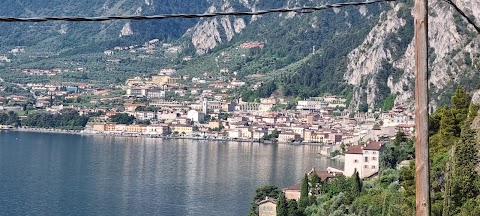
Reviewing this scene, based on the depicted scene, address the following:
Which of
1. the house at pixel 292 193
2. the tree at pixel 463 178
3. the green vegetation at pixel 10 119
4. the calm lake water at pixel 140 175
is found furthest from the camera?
the green vegetation at pixel 10 119

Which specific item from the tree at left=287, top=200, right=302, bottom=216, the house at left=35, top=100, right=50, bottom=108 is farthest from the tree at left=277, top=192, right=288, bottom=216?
the house at left=35, top=100, right=50, bottom=108

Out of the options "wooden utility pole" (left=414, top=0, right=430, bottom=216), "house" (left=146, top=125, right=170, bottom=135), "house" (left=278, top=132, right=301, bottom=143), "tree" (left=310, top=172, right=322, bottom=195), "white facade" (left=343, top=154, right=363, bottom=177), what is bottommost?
"tree" (left=310, top=172, right=322, bottom=195)

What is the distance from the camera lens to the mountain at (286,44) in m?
32.9

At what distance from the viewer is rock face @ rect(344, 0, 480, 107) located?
3023 cm

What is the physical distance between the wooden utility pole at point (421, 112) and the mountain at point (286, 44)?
13.1m

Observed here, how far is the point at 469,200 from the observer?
530 cm

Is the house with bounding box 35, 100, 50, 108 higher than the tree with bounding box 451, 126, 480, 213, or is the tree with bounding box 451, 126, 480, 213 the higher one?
the house with bounding box 35, 100, 50, 108

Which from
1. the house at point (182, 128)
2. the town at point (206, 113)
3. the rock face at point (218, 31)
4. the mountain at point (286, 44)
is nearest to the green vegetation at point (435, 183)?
the mountain at point (286, 44)

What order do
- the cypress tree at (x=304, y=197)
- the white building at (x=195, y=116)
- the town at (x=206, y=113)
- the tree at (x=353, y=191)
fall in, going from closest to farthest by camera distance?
the tree at (x=353, y=191) → the cypress tree at (x=304, y=197) → the town at (x=206, y=113) → the white building at (x=195, y=116)

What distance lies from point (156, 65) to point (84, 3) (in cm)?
2727

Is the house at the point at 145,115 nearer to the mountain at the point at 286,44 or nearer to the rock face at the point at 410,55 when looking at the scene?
the mountain at the point at 286,44

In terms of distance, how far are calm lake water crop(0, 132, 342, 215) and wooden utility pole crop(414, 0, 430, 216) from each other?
14.1m

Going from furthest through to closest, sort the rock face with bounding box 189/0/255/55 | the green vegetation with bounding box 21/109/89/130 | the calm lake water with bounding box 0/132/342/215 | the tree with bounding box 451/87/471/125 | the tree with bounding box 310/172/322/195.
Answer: the rock face with bounding box 189/0/255/55 → the green vegetation with bounding box 21/109/89/130 → the calm lake water with bounding box 0/132/342/215 → the tree with bounding box 310/172/322/195 → the tree with bounding box 451/87/471/125

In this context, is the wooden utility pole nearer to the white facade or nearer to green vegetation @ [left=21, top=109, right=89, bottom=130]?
the white facade
